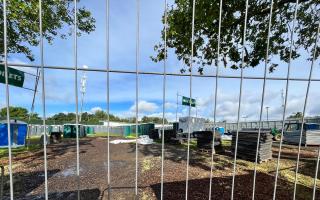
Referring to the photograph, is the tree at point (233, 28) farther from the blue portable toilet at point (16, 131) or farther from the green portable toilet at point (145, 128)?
the green portable toilet at point (145, 128)

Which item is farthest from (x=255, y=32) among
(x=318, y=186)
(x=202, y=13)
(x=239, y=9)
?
(x=318, y=186)

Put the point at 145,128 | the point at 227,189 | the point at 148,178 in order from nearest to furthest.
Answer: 1. the point at 227,189
2. the point at 148,178
3. the point at 145,128

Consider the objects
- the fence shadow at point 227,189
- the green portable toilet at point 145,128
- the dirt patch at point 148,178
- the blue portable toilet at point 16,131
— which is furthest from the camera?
the green portable toilet at point 145,128

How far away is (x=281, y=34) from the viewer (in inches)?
444

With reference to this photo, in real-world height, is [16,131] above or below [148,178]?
above

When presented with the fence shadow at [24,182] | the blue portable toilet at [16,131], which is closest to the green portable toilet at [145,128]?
the fence shadow at [24,182]

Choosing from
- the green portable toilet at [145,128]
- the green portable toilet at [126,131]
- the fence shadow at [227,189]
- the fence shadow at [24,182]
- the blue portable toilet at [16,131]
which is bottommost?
the green portable toilet at [126,131]

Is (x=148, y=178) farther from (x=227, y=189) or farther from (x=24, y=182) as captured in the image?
(x=24, y=182)

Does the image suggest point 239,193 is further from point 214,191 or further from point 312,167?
point 312,167

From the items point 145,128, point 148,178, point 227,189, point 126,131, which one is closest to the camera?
point 227,189

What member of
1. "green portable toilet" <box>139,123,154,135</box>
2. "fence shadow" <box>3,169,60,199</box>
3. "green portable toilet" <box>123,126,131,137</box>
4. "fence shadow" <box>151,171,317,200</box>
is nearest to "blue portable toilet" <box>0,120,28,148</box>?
"fence shadow" <box>3,169,60,199</box>

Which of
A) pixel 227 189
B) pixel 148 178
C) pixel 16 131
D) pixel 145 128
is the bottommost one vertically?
pixel 145 128

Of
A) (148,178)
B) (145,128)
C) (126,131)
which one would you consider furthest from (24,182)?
(126,131)

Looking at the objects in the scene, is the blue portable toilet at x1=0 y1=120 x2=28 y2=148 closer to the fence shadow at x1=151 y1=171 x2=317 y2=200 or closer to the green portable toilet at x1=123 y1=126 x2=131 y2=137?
the fence shadow at x1=151 y1=171 x2=317 y2=200
